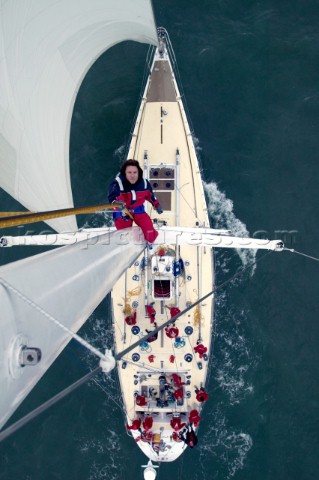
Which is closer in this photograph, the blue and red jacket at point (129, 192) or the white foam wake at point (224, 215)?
the blue and red jacket at point (129, 192)

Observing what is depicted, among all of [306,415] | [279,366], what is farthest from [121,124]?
[306,415]

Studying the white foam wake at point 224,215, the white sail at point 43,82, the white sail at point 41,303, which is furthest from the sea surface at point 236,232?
the white sail at point 41,303

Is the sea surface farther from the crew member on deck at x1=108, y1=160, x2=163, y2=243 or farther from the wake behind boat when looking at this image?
the crew member on deck at x1=108, y1=160, x2=163, y2=243

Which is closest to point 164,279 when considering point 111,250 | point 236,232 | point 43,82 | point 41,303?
point 236,232

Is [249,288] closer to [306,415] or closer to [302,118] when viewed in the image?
[306,415]

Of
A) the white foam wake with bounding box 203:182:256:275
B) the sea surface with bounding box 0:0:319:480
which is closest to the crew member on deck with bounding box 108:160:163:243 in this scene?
the white foam wake with bounding box 203:182:256:275

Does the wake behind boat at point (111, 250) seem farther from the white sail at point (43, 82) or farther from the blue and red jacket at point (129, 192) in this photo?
the blue and red jacket at point (129, 192)

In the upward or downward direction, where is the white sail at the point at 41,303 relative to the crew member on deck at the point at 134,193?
downward
